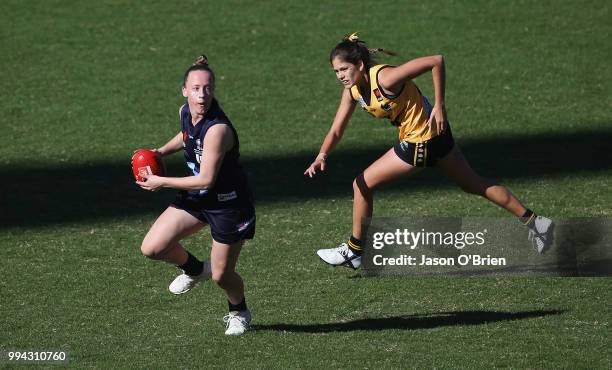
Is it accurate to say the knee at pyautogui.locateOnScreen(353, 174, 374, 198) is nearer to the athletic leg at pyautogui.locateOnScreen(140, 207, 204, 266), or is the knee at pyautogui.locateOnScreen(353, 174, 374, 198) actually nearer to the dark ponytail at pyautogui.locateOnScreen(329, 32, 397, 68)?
the dark ponytail at pyautogui.locateOnScreen(329, 32, 397, 68)

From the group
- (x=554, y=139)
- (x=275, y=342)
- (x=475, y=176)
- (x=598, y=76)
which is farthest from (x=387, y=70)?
(x=598, y=76)

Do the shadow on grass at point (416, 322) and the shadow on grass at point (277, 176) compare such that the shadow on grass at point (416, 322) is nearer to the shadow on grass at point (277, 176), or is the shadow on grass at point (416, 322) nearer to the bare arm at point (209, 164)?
the bare arm at point (209, 164)

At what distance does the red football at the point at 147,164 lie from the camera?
7.77 m

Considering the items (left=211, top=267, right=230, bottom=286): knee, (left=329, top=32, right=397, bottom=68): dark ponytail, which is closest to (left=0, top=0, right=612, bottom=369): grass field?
(left=211, top=267, right=230, bottom=286): knee

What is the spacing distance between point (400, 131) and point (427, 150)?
298 mm

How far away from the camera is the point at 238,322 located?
8062 millimetres

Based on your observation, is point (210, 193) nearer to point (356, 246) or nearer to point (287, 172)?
point (356, 246)

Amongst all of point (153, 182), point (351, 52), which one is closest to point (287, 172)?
point (351, 52)

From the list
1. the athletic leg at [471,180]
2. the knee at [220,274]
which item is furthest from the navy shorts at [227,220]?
the athletic leg at [471,180]

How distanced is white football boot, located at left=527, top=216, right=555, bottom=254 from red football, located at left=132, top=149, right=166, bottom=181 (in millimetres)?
3610

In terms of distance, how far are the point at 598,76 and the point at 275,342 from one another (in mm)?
9380

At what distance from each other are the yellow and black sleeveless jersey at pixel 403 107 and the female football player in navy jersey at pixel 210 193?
5.48ft

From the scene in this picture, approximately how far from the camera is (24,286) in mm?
9281

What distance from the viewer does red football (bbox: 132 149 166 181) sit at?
25.5 feet
